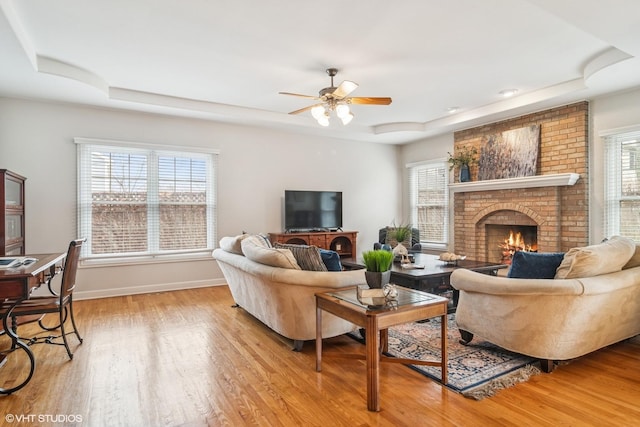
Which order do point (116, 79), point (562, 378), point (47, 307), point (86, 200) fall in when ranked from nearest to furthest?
point (562, 378) → point (47, 307) → point (116, 79) → point (86, 200)

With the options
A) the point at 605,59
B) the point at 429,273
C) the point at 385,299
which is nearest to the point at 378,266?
the point at 385,299

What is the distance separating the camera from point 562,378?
8.48ft

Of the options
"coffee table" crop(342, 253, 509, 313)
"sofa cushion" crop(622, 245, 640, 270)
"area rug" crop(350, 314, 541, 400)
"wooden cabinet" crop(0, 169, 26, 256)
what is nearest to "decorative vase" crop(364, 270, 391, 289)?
"area rug" crop(350, 314, 541, 400)

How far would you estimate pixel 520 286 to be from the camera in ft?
8.52

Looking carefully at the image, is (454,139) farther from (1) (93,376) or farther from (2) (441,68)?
(1) (93,376)

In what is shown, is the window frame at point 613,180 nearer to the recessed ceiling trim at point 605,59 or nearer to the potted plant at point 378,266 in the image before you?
the recessed ceiling trim at point 605,59

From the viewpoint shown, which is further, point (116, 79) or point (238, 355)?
point (116, 79)

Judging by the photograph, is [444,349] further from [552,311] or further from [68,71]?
[68,71]

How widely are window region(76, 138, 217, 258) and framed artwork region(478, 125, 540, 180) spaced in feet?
14.7

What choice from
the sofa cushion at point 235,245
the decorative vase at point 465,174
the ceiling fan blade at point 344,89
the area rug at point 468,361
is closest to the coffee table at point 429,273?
the area rug at point 468,361

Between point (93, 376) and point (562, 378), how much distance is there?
3.40 meters

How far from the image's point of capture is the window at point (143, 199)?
5090 millimetres

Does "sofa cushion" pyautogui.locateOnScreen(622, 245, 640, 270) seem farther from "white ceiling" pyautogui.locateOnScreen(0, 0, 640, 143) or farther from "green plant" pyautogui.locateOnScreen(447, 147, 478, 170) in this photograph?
"green plant" pyautogui.locateOnScreen(447, 147, 478, 170)

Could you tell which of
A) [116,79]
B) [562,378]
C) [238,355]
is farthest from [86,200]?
[562,378]
